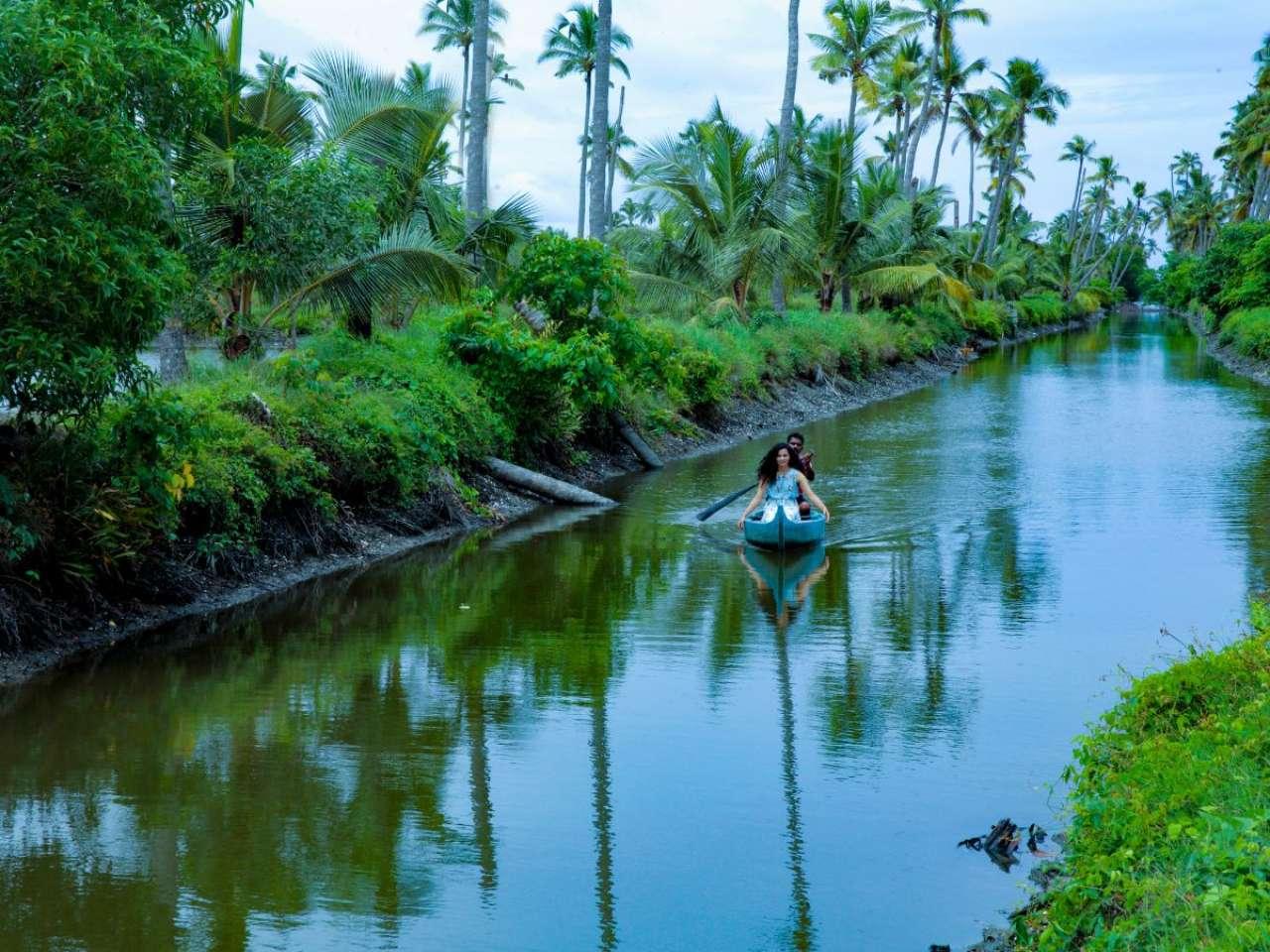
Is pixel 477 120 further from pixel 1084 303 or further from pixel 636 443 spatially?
pixel 1084 303

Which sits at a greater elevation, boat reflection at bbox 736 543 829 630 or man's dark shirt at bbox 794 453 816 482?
man's dark shirt at bbox 794 453 816 482

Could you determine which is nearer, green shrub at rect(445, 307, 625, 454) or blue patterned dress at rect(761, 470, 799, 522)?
blue patterned dress at rect(761, 470, 799, 522)

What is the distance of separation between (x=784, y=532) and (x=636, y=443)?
302 inches

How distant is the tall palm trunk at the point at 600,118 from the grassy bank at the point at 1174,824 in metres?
19.0

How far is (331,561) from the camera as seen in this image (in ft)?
49.1

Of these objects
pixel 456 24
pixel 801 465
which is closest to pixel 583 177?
pixel 456 24

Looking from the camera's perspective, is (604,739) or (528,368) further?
(528,368)

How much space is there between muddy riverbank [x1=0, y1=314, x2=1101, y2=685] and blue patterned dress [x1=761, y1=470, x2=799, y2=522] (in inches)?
143

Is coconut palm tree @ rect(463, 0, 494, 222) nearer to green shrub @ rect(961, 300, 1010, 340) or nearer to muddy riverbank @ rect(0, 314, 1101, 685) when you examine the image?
muddy riverbank @ rect(0, 314, 1101, 685)

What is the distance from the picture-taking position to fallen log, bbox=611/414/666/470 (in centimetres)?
2334

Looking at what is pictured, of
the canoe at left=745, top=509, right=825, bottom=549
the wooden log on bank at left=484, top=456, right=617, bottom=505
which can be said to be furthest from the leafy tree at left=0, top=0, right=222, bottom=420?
the wooden log on bank at left=484, top=456, right=617, bottom=505

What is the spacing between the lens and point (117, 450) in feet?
36.7

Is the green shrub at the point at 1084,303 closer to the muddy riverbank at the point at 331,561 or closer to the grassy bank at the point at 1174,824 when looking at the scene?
the muddy riverbank at the point at 331,561

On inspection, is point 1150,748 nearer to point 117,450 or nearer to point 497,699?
point 497,699
